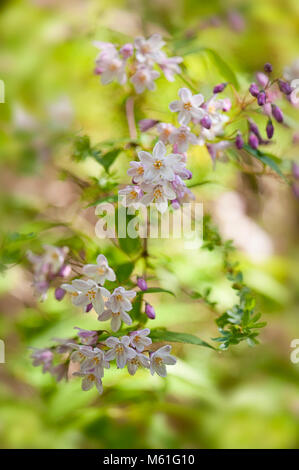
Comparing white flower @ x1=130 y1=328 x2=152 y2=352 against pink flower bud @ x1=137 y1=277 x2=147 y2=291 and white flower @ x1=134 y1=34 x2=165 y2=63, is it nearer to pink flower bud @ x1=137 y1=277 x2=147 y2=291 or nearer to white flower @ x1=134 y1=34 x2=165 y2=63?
pink flower bud @ x1=137 y1=277 x2=147 y2=291

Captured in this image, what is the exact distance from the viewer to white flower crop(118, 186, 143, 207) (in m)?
0.71

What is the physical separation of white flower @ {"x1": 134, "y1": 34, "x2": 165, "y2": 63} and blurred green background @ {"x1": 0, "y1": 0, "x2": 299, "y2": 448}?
0.13 meters

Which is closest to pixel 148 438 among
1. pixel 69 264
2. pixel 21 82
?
pixel 69 264

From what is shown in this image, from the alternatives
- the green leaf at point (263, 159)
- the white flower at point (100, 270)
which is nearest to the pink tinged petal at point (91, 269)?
the white flower at point (100, 270)

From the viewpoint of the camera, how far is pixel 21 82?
221cm

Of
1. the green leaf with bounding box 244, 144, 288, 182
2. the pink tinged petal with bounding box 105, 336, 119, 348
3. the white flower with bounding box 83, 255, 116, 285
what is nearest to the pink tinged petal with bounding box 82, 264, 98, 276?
the white flower with bounding box 83, 255, 116, 285

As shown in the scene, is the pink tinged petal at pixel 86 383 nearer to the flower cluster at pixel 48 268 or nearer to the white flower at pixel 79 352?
the white flower at pixel 79 352

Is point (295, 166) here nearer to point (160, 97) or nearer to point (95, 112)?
point (160, 97)

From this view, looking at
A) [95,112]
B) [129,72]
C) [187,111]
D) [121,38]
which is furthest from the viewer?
[95,112]

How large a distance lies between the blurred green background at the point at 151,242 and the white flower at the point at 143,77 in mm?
105

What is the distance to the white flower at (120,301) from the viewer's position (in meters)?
0.69

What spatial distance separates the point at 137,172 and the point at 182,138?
0.14 m

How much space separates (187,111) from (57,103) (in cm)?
144

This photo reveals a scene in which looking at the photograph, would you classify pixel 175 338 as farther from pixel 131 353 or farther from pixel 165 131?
pixel 165 131
